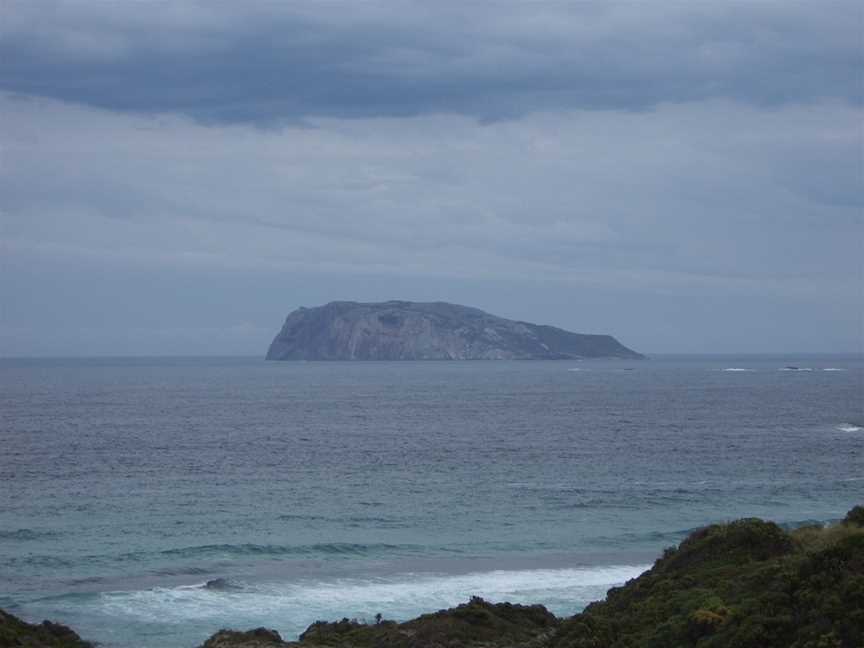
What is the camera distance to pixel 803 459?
228 ft

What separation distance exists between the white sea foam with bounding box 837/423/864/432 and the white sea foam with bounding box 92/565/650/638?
196 ft

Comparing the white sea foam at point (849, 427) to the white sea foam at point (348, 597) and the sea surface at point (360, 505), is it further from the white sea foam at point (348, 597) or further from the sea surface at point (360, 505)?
the white sea foam at point (348, 597)

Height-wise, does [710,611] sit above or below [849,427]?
above

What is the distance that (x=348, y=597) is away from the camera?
3481cm

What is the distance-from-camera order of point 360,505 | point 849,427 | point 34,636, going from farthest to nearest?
point 849,427 → point 360,505 → point 34,636

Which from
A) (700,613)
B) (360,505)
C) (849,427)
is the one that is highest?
(700,613)

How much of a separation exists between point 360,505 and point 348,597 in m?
17.5

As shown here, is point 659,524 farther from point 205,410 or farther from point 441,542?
point 205,410

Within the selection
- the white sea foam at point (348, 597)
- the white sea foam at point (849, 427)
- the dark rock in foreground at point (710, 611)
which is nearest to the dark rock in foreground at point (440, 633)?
the dark rock in foreground at point (710, 611)

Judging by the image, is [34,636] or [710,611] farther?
[34,636]

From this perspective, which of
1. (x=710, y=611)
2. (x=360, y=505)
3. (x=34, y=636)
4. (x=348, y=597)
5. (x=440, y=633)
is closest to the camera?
(x=710, y=611)

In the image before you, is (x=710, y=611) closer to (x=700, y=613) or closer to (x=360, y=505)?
(x=700, y=613)

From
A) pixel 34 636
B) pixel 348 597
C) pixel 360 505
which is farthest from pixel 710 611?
pixel 360 505

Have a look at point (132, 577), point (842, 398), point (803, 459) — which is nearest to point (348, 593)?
point (132, 577)
